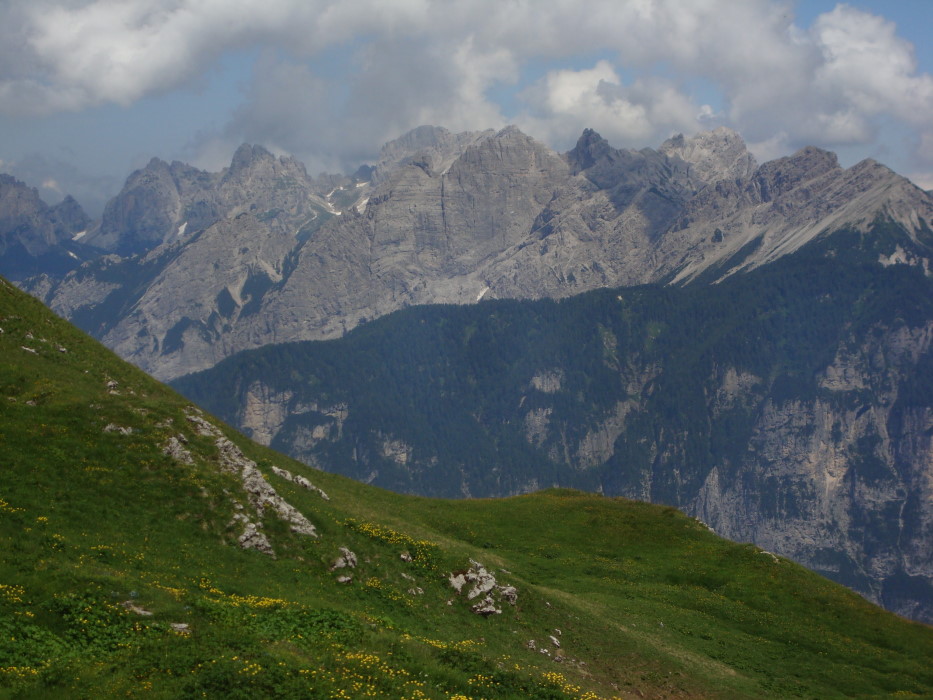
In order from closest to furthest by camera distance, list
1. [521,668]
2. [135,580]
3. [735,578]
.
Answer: [135,580]
[521,668]
[735,578]

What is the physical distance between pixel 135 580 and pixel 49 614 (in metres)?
5.55

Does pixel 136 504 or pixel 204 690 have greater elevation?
pixel 136 504

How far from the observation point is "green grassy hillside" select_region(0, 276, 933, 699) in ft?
104

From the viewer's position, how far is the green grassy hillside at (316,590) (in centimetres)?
3161

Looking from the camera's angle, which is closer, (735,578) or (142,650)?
(142,650)

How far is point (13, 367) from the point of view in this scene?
57.9 metres

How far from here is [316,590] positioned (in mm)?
46562

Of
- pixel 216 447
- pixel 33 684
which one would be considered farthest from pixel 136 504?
pixel 33 684

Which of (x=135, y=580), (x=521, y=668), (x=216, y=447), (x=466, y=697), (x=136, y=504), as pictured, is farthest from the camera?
(x=216, y=447)

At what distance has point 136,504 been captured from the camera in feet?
157

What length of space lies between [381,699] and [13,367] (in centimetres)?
4297

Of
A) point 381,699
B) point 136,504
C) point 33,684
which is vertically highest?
point 136,504

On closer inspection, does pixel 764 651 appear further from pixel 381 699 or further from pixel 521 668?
pixel 381 699

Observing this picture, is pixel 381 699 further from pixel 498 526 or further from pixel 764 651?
pixel 498 526
